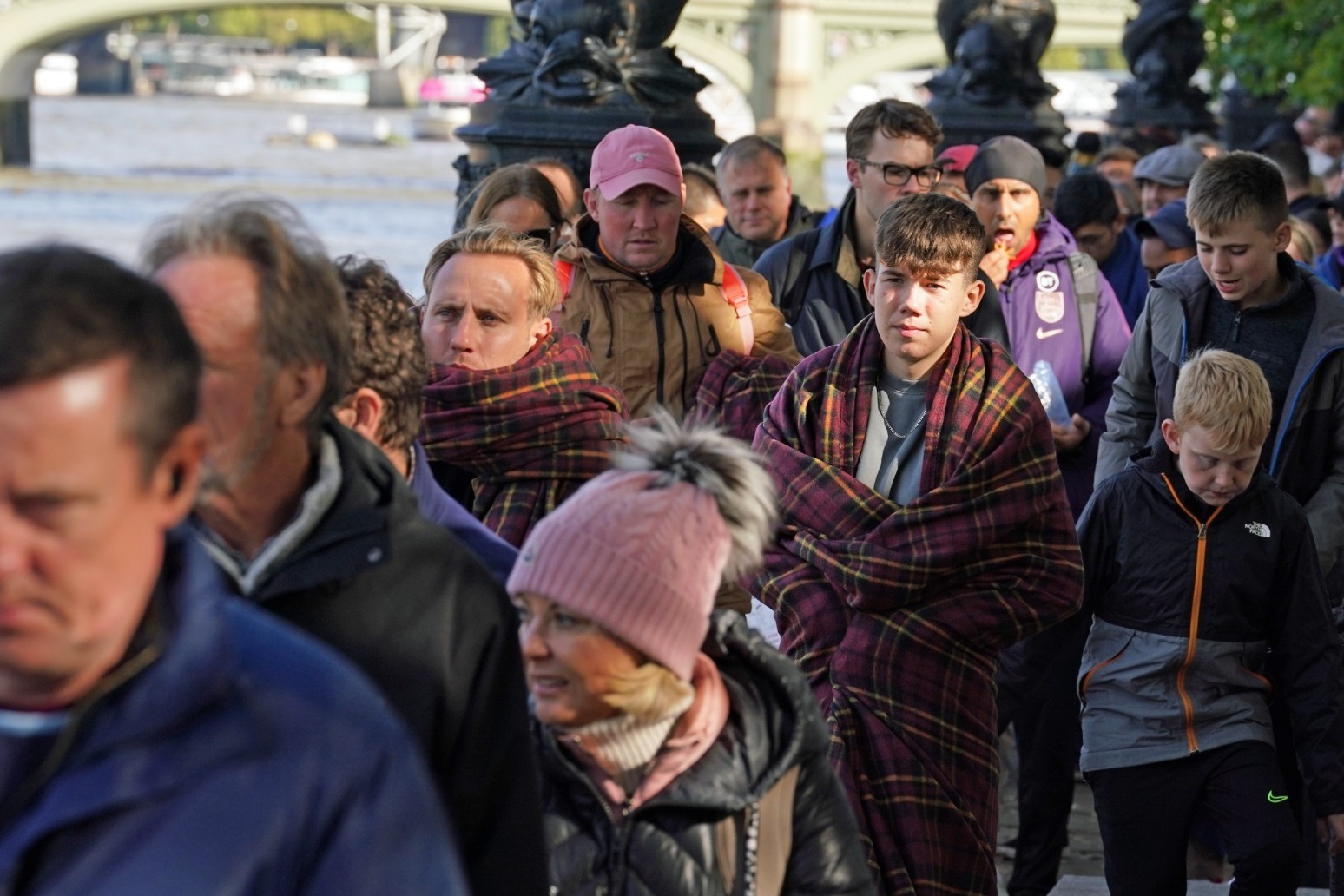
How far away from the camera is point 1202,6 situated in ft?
63.9

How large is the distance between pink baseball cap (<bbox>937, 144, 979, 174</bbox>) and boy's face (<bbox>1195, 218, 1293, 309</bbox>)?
251 cm

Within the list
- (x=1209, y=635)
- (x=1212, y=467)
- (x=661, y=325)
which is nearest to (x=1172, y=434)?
(x=1212, y=467)

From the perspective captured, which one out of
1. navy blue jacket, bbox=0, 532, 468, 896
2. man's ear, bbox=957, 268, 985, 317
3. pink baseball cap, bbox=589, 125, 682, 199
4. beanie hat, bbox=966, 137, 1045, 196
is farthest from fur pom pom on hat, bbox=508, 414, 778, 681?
beanie hat, bbox=966, 137, 1045, 196

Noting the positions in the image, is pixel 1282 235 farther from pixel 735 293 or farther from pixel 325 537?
pixel 325 537

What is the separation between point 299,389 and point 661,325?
9.61 ft

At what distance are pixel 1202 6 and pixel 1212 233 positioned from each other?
48.2 feet

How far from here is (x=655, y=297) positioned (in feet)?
18.1

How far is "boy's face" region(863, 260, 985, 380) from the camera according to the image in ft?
15.0

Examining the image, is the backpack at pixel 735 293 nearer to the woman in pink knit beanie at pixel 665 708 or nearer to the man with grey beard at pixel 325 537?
the woman in pink knit beanie at pixel 665 708

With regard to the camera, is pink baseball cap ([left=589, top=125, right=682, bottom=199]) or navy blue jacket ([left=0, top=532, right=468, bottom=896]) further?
pink baseball cap ([left=589, top=125, right=682, bottom=199])

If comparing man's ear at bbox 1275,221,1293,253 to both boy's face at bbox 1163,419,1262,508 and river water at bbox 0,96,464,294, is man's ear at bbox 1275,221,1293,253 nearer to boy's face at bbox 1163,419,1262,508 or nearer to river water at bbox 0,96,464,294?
boy's face at bbox 1163,419,1262,508

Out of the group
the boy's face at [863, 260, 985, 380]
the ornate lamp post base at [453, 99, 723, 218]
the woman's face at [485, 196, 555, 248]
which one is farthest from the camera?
the ornate lamp post base at [453, 99, 723, 218]

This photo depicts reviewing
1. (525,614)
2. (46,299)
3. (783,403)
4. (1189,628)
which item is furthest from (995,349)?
(46,299)

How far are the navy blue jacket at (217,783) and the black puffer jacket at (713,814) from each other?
1017 millimetres
